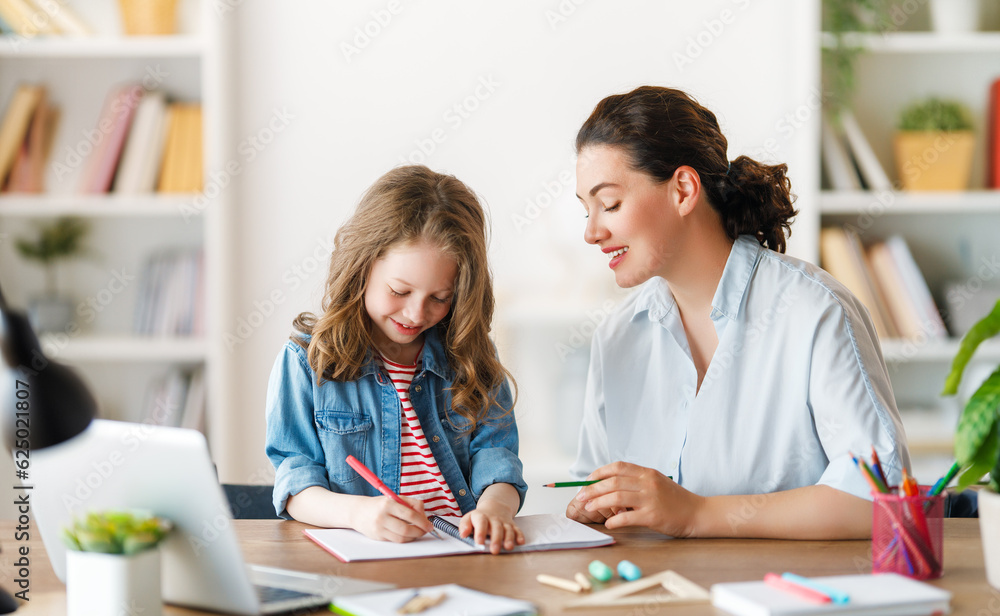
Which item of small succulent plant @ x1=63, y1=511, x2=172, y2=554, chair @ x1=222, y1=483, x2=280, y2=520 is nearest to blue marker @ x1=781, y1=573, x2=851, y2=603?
small succulent plant @ x1=63, y1=511, x2=172, y2=554

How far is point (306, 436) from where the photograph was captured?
144 centimetres

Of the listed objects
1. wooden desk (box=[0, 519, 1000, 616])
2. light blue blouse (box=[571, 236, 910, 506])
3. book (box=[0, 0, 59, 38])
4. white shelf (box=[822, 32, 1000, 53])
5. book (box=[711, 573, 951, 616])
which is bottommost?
wooden desk (box=[0, 519, 1000, 616])

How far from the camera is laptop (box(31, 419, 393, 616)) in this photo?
34.2 inches

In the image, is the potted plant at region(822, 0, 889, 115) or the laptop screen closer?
the laptop screen

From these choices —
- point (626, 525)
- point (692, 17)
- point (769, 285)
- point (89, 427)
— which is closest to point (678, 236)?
point (769, 285)

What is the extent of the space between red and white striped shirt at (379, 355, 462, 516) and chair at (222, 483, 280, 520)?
0.26 meters

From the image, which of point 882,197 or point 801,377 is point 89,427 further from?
point 882,197

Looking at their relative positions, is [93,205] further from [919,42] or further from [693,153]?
[919,42]

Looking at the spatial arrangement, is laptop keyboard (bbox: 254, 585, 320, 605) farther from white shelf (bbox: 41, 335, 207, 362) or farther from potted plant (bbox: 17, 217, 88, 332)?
potted plant (bbox: 17, 217, 88, 332)

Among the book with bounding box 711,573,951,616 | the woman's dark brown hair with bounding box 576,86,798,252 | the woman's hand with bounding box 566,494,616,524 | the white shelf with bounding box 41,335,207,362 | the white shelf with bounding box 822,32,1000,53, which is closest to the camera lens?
the book with bounding box 711,573,951,616

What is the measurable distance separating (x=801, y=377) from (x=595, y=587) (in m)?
0.62

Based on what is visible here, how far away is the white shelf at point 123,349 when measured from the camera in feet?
8.25

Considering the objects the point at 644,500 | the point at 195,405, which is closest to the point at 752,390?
Result: the point at 644,500

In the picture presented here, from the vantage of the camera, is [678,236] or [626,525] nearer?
[626,525]
